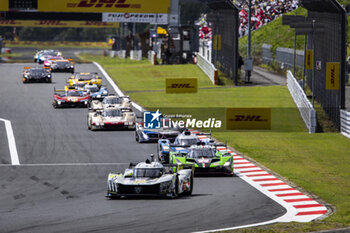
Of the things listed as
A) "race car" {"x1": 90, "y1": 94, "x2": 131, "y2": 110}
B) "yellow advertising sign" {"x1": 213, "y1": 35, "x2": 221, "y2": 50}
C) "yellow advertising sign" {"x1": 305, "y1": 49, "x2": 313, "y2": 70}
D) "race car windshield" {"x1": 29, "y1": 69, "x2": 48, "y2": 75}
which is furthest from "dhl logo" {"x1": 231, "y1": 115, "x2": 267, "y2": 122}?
"yellow advertising sign" {"x1": 213, "y1": 35, "x2": 221, "y2": 50}

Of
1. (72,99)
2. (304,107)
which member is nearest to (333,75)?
(304,107)

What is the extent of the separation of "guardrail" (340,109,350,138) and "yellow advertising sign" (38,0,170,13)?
5376 centimetres

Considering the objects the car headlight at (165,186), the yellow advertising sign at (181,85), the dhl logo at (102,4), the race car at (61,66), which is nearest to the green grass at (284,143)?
the yellow advertising sign at (181,85)

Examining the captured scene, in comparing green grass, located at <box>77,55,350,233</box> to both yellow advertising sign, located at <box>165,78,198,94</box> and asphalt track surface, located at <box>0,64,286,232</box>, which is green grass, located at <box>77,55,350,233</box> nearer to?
yellow advertising sign, located at <box>165,78,198,94</box>

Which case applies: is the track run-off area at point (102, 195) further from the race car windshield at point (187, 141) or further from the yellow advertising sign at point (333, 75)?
the yellow advertising sign at point (333, 75)

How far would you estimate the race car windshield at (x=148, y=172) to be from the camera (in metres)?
25.0

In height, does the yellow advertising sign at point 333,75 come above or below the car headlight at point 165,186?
above

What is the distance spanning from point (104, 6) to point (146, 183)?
72891 mm

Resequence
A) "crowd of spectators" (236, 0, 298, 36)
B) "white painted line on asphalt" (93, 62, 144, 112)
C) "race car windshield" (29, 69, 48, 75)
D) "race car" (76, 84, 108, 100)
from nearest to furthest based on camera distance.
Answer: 1. "white painted line on asphalt" (93, 62, 144, 112)
2. "race car" (76, 84, 108, 100)
3. "race car windshield" (29, 69, 48, 75)
4. "crowd of spectators" (236, 0, 298, 36)

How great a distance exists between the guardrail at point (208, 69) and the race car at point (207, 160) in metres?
44.8

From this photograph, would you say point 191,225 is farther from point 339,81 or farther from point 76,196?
point 339,81

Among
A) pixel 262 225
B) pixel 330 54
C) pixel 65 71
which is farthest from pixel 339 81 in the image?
pixel 65 71

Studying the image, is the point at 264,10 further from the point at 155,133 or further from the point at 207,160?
the point at 207,160

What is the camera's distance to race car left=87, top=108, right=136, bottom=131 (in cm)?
4328
